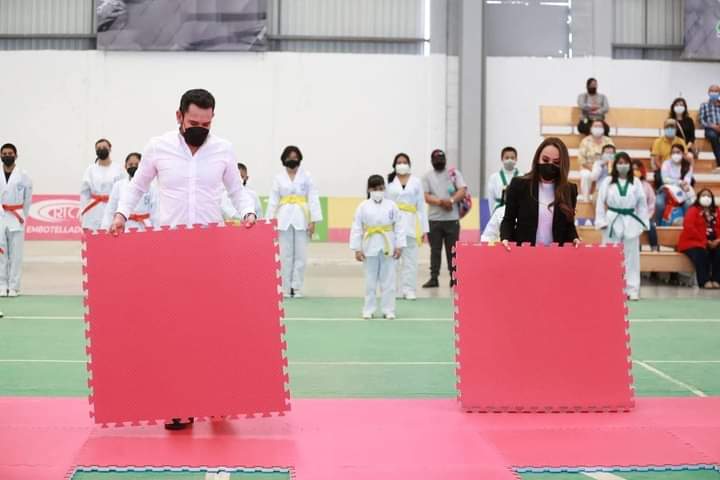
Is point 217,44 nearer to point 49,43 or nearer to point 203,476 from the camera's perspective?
point 49,43

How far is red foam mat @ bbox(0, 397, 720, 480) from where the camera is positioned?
506cm

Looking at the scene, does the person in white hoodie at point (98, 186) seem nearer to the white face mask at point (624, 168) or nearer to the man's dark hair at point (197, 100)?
the white face mask at point (624, 168)

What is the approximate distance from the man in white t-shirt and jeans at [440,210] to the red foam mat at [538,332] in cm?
747

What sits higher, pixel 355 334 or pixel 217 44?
pixel 217 44

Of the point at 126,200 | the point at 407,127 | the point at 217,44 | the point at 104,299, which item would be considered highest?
the point at 217,44

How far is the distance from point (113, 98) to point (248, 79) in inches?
114

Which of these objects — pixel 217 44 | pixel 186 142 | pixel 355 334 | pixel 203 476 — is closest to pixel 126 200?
pixel 186 142

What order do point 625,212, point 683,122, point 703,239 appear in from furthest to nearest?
point 683,122, point 703,239, point 625,212

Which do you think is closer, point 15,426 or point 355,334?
point 15,426

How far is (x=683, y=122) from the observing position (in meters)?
18.2

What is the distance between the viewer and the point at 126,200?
6.03 metres

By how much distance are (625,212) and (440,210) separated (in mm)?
2404

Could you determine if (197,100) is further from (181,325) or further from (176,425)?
(176,425)

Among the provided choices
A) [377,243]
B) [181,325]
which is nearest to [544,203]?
[181,325]
